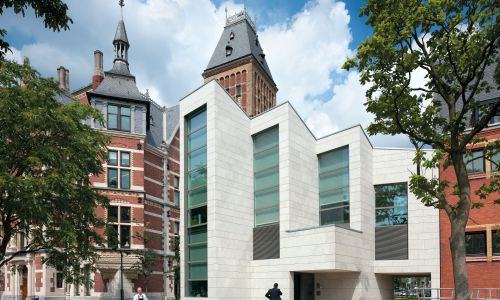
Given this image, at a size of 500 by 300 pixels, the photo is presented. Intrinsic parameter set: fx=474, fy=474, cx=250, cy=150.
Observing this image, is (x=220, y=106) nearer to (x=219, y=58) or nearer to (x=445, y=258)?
(x=445, y=258)

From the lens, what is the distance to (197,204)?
25641 millimetres

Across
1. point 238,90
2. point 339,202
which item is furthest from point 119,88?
point 238,90

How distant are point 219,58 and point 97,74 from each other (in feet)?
92.7

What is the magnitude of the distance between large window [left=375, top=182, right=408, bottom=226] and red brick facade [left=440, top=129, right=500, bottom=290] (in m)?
1.92

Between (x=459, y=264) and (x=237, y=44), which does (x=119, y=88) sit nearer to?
(x=459, y=264)

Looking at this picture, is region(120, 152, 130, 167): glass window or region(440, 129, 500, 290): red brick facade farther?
region(120, 152, 130, 167): glass window

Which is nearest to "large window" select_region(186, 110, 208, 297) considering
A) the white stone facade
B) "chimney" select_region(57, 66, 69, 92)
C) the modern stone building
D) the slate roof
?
the modern stone building

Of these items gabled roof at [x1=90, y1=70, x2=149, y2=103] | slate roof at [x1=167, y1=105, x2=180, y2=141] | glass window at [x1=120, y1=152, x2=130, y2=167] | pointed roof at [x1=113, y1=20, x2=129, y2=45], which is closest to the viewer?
glass window at [x1=120, y1=152, x2=130, y2=167]

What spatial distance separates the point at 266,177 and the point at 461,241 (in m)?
13.7

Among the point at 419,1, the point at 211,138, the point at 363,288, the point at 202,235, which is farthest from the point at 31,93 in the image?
the point at 363,288

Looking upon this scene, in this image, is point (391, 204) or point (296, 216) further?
point (391, 204)

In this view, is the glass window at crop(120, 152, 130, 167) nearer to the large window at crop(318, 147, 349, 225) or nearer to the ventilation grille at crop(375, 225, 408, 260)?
the large window at crop(318, 147, 349, 225)

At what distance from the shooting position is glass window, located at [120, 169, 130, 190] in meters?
34.6

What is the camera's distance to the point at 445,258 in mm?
23266
